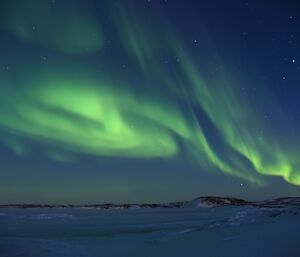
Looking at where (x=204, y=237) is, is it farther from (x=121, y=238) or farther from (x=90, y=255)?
(x=90, y=255)

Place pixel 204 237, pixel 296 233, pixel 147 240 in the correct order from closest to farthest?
pixel 147 240, pixel 204 237, pixel 296 233

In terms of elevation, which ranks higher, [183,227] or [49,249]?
[183,227]

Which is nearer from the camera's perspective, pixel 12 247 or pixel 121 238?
pixel 12 247

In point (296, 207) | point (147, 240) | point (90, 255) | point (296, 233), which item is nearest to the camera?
point (90, 255)

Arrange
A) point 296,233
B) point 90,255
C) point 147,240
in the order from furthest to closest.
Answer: point 296,233, point 147,240, point 90,255

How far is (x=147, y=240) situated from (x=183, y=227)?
304 inches

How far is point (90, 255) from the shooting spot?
21547 millimetres

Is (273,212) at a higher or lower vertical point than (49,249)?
higher

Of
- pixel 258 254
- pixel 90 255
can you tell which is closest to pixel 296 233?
pixel 258 254

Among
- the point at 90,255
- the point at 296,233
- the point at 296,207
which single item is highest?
the point at 296,207

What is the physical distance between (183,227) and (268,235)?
7703 mm

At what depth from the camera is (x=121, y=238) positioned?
28.7 metres

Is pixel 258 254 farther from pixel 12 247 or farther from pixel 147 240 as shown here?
pixel 12 247

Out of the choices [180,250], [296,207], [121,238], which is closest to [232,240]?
[180,250]
